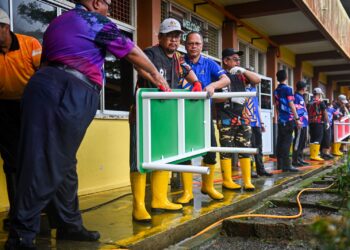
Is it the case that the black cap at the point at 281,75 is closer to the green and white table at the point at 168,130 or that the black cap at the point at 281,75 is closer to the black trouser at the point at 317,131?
the black trouser at the point at 317,131

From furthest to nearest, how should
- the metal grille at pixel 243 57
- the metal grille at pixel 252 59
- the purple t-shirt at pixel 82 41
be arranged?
the metal grille at pixel 252 59 → the metal grille at pixel 243 57 → the purple t-shirt at pixel 82 41

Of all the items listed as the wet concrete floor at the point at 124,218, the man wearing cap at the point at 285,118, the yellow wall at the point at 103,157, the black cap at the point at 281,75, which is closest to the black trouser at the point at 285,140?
the man wearing cap at the point at 285,118

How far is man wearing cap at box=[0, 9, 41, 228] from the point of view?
3.43m

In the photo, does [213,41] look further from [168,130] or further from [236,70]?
[168,130]

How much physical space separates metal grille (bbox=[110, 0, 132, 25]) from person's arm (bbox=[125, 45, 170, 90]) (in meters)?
3.42

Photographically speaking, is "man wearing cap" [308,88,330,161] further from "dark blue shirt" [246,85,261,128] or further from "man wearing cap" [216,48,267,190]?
"man wearing cap" [216,48,267,190]

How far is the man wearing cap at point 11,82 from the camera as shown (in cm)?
343

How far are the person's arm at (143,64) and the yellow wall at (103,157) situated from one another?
2.74 metres

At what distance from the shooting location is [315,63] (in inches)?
682

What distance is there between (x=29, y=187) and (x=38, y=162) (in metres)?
0.16

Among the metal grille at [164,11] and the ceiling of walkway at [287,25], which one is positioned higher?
the ceiling of walkway at [287,25]

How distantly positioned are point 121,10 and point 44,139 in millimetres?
4205

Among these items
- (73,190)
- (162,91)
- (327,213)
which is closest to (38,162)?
(73,190)

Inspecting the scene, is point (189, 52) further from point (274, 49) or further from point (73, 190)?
point (274, 49)
